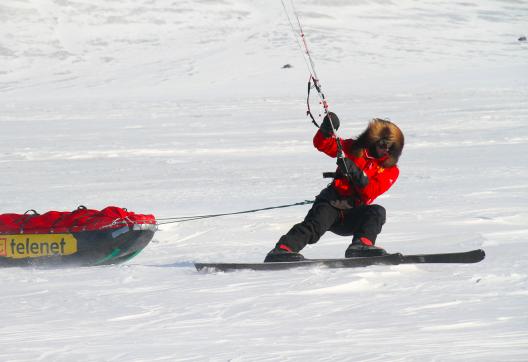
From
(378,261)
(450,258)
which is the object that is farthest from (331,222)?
(450,258)

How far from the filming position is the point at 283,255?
4.87m

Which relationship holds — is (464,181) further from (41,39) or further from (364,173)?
(41,39)

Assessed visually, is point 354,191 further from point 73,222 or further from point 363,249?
point 73,222

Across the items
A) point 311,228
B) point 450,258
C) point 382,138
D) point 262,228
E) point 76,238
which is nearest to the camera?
point 450,258

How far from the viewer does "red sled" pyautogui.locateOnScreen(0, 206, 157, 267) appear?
548 centimetres

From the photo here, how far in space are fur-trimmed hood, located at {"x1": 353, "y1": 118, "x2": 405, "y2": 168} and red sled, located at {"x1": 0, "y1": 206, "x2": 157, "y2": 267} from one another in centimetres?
143

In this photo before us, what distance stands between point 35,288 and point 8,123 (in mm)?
17469

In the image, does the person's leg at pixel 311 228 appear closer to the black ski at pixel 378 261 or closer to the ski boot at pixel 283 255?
the ski boot at pixel 283 255

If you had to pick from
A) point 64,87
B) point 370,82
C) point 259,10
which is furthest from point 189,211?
point 259,10

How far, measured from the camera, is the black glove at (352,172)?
15.6 feet

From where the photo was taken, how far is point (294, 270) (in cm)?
475

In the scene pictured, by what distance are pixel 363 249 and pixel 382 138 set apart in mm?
605

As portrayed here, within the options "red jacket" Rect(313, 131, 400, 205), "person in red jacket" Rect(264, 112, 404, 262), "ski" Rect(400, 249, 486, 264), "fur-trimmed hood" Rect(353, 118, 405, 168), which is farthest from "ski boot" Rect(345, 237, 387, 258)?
"fur-trimmed hood" Rect(353, 118, 405, 168)

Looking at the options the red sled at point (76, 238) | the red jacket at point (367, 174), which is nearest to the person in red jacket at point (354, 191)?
the red jacket at point (367, 174)
